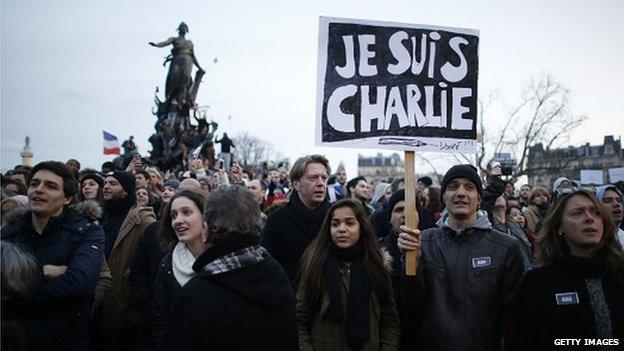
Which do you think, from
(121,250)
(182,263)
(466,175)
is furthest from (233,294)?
(121,250)

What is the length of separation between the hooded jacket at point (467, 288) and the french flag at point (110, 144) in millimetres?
17209

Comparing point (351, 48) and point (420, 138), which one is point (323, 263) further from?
point (351, 48)

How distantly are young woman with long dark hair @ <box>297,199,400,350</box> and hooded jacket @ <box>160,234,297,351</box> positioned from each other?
43.9 inches

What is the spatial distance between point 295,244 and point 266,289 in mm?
1947

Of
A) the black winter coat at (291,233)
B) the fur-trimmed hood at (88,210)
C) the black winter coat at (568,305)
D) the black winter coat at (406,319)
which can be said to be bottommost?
the black winter coat at (406,319)

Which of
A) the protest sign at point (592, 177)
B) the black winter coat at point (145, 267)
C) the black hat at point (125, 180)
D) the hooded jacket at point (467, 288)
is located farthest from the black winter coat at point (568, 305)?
the protest sign at point (592, 177)

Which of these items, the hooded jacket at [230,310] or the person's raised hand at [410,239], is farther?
the person's raised hand at [410,239]

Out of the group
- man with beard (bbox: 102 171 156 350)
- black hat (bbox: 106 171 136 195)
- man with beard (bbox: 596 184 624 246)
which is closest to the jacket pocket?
man with beard (bbox: 102 171 156 350)

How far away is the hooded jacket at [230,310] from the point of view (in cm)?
221

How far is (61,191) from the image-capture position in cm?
372

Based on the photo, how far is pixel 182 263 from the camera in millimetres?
3609

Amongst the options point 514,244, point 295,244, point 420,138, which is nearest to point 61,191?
point 295,244

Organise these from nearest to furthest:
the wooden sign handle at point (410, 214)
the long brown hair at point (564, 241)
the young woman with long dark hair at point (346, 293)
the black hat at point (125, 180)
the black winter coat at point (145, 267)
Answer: the long brown hair at point (564, 241), the wooden sign handle at point (410, 214), the young woman with long dark hair at point (346, 293), the black winter coat at point (145, 267), the black hat at point (125, 180)

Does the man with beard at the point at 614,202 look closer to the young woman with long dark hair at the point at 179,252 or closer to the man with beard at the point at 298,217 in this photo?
the man with beard at the point at 298,217
